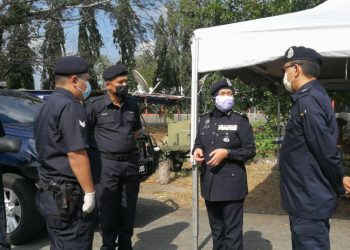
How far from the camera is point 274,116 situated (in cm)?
1194

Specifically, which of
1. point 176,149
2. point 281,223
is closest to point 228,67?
point 281,223

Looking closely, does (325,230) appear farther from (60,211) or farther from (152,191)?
(152,191)

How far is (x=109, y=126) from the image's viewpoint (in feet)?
14.3

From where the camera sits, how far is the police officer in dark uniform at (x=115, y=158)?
4.32 meters

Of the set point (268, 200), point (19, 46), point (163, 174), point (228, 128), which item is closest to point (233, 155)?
point (228, 128)

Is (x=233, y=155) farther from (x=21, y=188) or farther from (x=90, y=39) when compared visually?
(x=90, y=39)

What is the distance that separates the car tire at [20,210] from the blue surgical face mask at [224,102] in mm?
2325

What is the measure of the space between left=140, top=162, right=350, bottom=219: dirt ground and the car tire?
264cm

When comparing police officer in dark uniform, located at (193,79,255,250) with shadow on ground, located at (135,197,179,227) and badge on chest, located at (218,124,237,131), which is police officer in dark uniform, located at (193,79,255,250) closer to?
badge on chest, located at (218,124,237,131)

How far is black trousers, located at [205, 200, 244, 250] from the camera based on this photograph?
4.05m

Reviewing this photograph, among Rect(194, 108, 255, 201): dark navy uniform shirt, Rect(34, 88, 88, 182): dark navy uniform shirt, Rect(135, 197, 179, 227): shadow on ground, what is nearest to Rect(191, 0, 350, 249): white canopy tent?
Rect(194, 108, 255, 201): dark navy uniform shirt

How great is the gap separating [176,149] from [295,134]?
7.17m

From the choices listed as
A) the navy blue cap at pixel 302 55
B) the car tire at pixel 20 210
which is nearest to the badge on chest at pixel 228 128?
the navy blue cap at pixel 302 55

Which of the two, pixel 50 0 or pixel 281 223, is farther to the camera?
pixel 50 0
